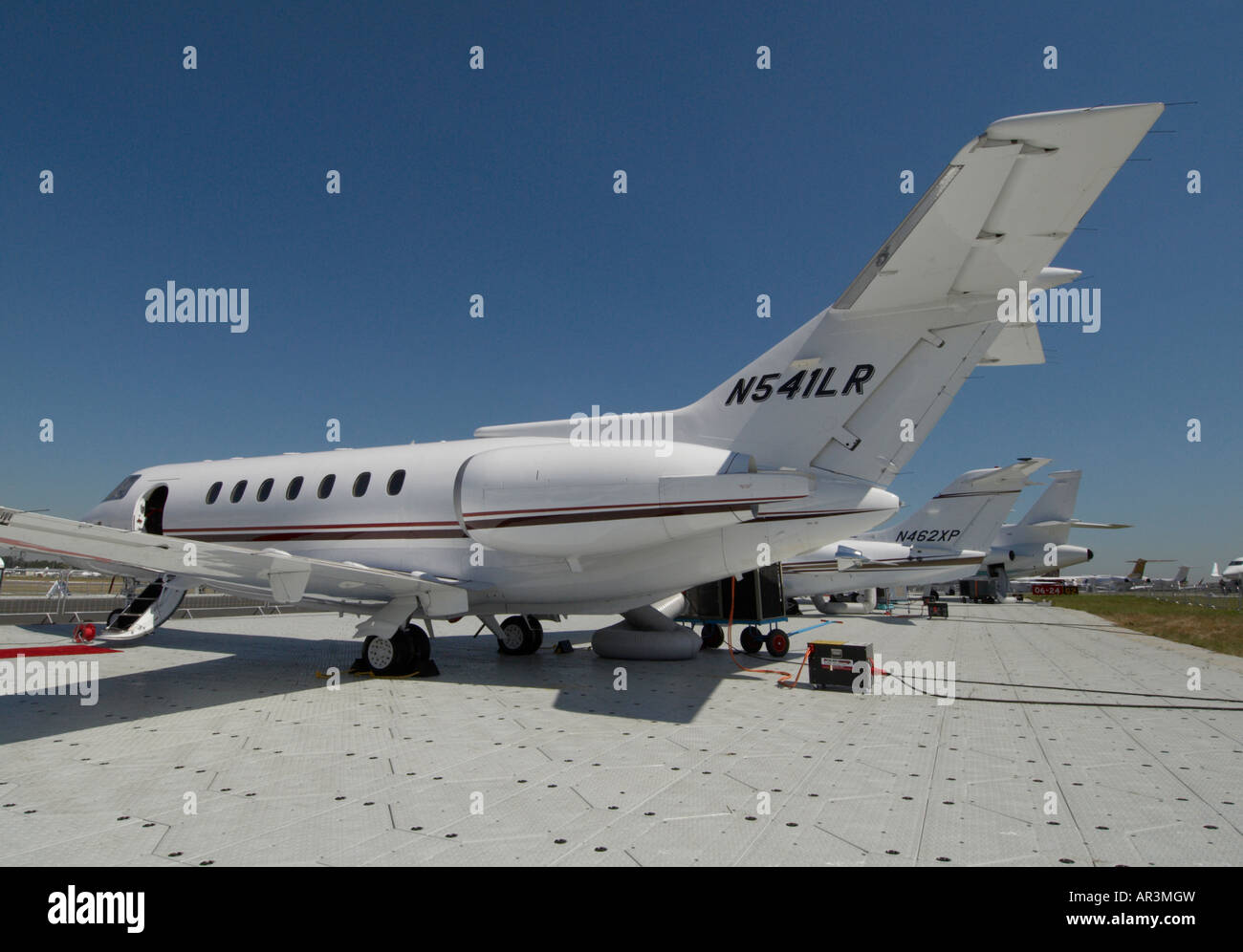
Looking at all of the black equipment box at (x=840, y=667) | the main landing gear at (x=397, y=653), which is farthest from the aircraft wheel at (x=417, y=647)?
the black equipment box at (x=840, y=667)

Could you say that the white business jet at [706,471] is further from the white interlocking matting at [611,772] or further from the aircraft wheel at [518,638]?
the aircraft wheel at [518,638]

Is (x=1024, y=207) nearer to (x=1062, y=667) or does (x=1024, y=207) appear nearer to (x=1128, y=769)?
(x=1128, y=769)

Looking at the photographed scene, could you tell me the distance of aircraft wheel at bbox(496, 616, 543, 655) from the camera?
12.5 m

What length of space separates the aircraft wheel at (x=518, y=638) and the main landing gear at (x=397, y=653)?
2668mm

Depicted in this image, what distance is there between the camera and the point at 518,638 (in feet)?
41.2

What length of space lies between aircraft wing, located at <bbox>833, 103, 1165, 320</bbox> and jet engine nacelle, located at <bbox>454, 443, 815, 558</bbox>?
7.97 feet

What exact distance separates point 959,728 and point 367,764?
5.54 metres

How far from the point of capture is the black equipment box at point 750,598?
12078 millimetres

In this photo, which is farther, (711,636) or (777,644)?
(711,636)

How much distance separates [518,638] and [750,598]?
4.28 metres

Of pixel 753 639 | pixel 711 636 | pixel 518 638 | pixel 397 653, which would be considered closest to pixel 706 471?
pixel 397 653

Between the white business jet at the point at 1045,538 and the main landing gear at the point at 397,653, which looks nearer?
the main landing gear at the point at 397,653

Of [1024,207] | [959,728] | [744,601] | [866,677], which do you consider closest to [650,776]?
[959,728]

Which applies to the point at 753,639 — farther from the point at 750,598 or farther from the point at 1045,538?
the point at 1045,538
